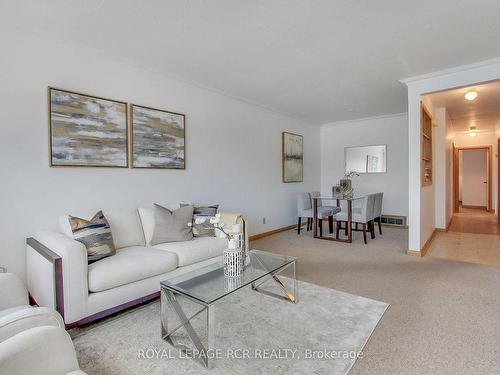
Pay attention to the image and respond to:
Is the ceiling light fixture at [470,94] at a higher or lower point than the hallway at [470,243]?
higher

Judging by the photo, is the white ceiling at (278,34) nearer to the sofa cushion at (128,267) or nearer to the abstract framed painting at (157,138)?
the abstract framed painting at (157,138)

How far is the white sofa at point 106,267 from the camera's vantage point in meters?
1.97

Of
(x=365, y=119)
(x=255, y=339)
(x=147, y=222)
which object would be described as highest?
(x=365, y=119)

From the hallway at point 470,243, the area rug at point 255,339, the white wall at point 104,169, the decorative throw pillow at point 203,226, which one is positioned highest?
the white wall at point 104,169

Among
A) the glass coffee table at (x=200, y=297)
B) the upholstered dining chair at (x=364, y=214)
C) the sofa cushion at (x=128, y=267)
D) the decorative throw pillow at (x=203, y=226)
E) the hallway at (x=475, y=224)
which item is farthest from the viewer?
the hallway at (x=475, y=224)

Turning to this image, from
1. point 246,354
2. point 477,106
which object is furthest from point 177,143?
point 477,106

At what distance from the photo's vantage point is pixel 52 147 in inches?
103

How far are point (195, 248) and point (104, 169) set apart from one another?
4.24 feet

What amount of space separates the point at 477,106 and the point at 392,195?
7.15 feet

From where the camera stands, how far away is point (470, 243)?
4602 millimetres

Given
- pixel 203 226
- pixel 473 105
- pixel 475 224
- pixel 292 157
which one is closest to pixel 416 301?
pixel 203 226

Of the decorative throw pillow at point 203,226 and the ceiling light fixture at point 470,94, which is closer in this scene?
the decorative throw pillow at point 203,226

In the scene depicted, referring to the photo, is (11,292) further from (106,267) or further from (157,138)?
(157,138)

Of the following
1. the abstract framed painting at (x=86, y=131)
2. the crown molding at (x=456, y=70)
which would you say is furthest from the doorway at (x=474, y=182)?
the abstract framed painting at (x=86, y=131)
